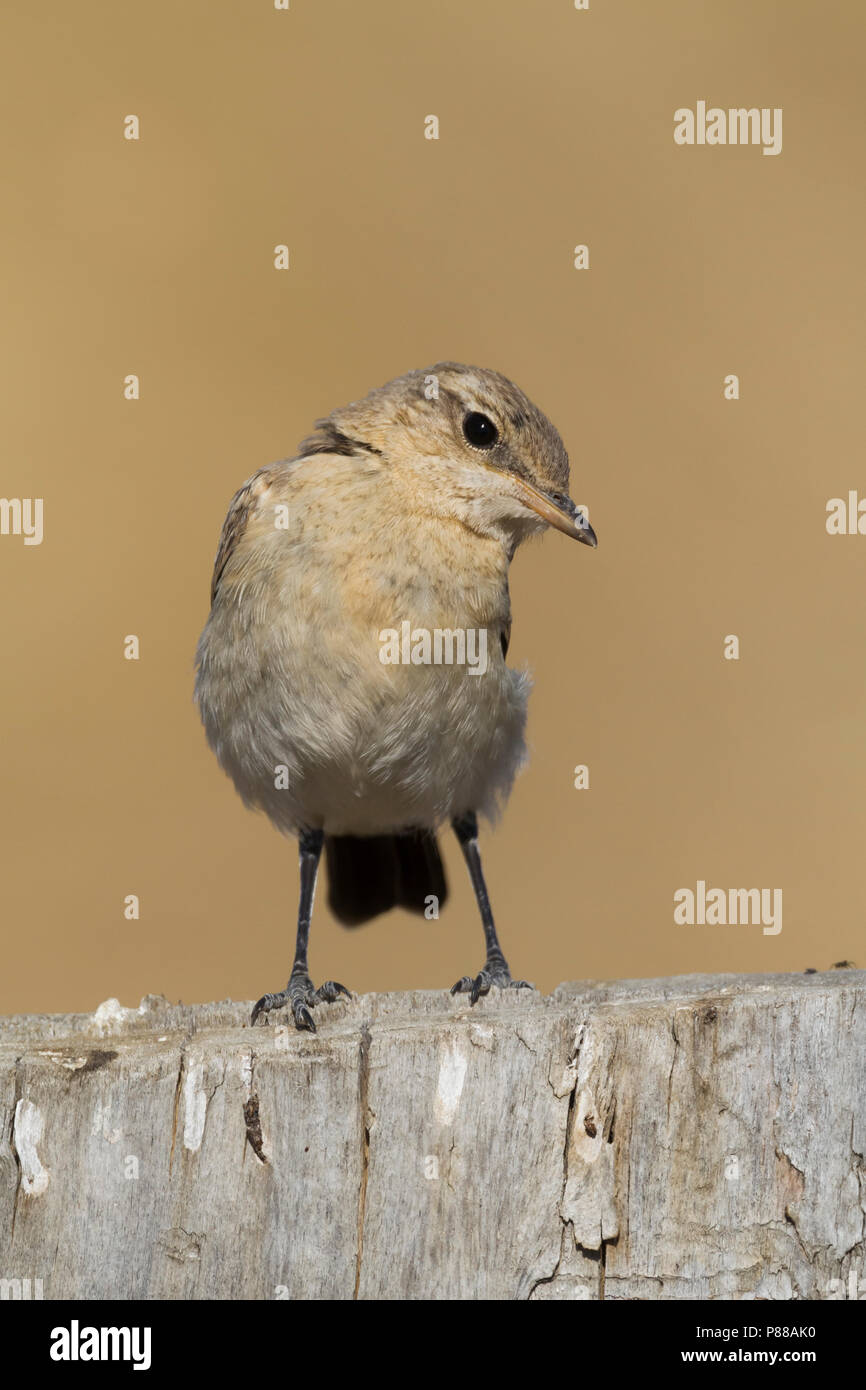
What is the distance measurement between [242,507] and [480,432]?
95 centimetres

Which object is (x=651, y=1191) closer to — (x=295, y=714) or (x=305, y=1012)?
(x=305, y=1012)

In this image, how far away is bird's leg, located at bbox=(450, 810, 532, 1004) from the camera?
499 centimetres

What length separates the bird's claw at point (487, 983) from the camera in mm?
4819

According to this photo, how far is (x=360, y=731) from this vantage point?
543 cm

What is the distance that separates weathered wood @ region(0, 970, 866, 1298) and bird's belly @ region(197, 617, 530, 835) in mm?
1767

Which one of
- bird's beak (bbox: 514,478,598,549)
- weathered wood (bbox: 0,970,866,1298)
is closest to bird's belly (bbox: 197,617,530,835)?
bird's beak (bbox: 514,478,598,549)

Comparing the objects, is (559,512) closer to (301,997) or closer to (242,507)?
(242,507)

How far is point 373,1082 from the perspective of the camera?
3.71 metres

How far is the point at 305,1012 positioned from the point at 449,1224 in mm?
1003

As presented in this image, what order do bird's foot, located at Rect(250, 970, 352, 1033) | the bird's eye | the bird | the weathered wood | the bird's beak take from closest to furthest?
the weathered wood
bird's foot, located at Rect(250, 970, 352, 1033)
the bird
the bird's beak
the bird's eye

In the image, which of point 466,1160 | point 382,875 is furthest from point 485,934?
point 466,1160

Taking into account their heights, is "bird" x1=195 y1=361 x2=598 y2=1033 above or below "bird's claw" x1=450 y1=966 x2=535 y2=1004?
above

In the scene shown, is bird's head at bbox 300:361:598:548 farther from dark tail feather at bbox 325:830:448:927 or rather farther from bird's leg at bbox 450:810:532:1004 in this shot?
dark tail feather at bbox 325:830:448:927

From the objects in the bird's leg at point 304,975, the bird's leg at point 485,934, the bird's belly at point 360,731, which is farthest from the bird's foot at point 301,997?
the bird's belly at point 360,731
